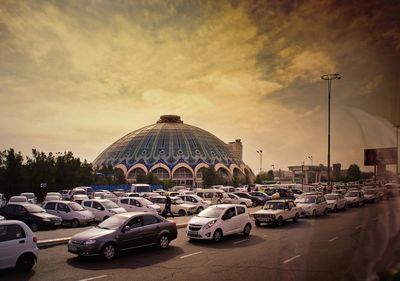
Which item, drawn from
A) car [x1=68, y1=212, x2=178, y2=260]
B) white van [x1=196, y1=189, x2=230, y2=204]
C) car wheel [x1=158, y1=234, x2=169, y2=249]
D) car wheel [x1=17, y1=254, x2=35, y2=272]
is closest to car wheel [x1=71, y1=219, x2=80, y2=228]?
car [x1=68, y1=212, x2=178, y2=260]

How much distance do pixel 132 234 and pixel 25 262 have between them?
3.99 m

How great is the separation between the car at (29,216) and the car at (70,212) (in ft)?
6.57

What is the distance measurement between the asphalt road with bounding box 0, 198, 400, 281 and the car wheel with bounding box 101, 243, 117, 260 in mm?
220

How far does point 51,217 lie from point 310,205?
18535mm

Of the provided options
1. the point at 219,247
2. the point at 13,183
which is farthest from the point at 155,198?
the point at 13,183

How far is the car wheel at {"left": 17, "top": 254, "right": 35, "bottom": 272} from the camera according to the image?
38.0 feet

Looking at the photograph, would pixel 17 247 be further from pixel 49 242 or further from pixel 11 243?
pixel 49 242

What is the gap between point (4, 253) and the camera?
11070mm

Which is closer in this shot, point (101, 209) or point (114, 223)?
point (114, 223)

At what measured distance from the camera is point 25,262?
1169 cm

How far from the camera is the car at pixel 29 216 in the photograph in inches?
832

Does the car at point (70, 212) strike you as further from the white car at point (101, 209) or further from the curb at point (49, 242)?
the curb at point (49, 242)

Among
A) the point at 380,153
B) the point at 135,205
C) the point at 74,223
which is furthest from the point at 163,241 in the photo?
the point at 135,205

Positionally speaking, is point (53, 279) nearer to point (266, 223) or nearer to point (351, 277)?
point (351, 277)
